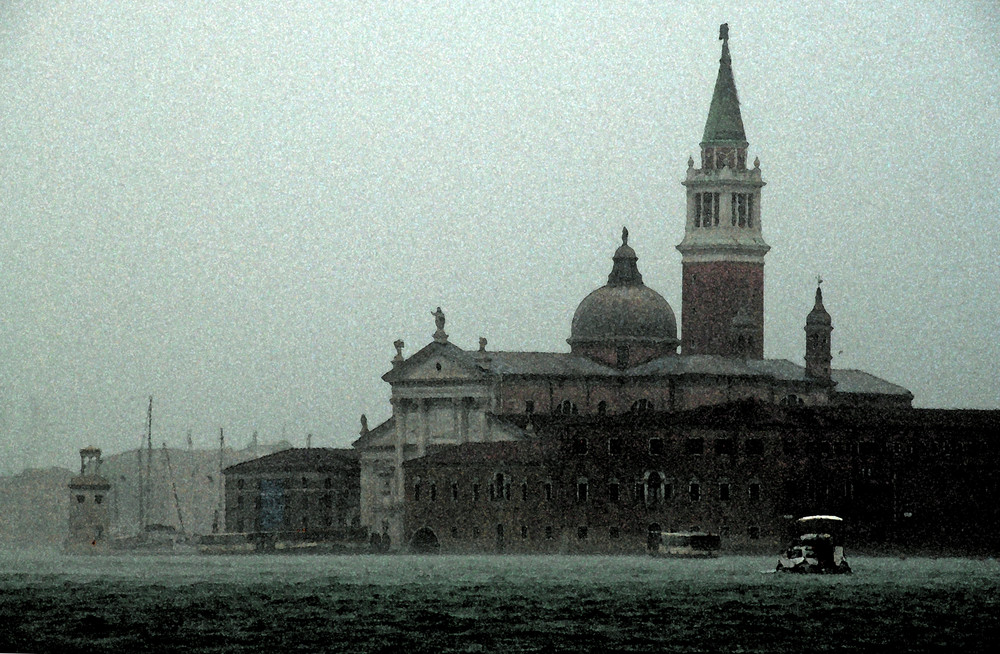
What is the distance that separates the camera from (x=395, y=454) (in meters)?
73.6

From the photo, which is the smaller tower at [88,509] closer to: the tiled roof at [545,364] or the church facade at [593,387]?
the church facade at [593,387]

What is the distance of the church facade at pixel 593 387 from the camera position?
67.3m

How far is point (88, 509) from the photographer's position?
8500cm

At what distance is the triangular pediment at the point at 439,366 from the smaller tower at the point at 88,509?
15326 millimetres

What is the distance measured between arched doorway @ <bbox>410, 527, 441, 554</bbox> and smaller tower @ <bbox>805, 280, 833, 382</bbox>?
11.2m

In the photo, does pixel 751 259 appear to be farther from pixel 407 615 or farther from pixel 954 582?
pixel 407 615

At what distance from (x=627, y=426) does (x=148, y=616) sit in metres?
23.3

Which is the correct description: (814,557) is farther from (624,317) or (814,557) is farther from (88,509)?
(88,509)

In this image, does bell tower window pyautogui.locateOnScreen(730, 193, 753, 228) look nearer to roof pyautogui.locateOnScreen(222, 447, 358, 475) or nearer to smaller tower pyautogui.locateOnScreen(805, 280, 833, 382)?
smaller tower pyautogui.locateOnScreen(805, 280, 833, 382)

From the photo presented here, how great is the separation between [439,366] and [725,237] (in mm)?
8636

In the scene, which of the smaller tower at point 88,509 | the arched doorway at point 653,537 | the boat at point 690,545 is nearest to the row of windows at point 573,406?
the arched doorway at point 653,537

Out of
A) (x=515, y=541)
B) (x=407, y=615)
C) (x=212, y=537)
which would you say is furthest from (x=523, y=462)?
(x=407, y=615)

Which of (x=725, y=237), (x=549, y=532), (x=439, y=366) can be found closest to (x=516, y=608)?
(x=549, y=532)

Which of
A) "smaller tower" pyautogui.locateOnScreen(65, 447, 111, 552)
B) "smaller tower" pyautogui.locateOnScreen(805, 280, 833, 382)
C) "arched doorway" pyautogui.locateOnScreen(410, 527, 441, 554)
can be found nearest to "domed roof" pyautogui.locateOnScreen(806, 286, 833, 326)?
"smaller tower" pyautogui.locateOnScreen(805, 280, 833, 382)
